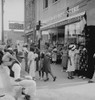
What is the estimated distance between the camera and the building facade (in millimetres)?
11938

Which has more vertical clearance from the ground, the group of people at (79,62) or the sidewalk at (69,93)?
the group of people at (79,62)

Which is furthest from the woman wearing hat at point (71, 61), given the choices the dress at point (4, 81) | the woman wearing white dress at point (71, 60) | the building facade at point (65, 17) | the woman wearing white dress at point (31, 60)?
the dress at point (4, 81)

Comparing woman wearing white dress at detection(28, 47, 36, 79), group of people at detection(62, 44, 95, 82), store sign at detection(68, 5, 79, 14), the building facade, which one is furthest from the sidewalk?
store sign at detection(68, 5, 79, 14)

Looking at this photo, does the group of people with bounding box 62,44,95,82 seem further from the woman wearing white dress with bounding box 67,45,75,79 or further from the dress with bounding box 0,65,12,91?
the dress with bounding box 0,65,12,91

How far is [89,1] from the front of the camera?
12.5m

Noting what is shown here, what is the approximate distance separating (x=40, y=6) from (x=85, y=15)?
13.2 metres

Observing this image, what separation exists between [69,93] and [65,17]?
9354mm

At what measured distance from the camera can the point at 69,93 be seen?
25.1ft

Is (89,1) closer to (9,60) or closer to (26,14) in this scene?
(9,60)

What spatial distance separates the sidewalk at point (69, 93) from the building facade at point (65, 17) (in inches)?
147

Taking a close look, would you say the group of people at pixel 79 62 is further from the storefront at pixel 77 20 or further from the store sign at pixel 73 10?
the store sign at pixel 73 10

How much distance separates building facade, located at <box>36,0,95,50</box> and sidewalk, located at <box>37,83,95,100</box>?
3.73 metres

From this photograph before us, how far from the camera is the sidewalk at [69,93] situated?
23.0 feet

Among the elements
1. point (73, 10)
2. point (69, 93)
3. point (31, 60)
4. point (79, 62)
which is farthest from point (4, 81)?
point (73, 10)
